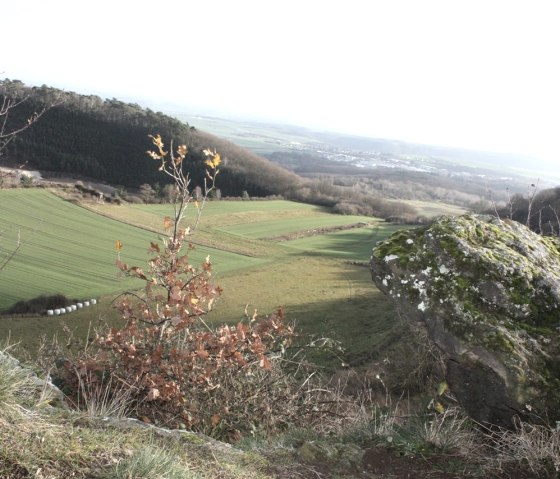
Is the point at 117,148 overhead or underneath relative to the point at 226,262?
overhead

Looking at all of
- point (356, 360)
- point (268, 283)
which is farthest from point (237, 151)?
point (356, 360)

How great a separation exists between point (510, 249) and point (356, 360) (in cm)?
1497

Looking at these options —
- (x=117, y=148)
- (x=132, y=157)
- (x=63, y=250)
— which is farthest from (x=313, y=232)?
(x=117, y=148)

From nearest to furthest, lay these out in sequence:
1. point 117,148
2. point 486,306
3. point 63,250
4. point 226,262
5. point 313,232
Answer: point 486,306
point 63,250
point 226,262
point 313,232
point 117,148

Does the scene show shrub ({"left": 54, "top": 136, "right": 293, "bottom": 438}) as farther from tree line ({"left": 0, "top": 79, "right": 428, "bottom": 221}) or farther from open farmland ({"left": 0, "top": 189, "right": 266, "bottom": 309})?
tree line ({"left": 0, "top": 79, "right": 428, "bottom": 221})

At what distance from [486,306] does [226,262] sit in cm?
4024

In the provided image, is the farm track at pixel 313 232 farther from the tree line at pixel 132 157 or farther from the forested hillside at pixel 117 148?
the forested hillside at pixel 117 148

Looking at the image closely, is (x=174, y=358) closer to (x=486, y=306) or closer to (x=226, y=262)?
(x=486, y=306)

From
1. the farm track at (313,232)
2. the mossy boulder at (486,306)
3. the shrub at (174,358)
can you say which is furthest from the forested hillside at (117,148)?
the mossy boulder at (486,306)

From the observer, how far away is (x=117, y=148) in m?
94.8

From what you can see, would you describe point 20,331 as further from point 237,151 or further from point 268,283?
point 237,151

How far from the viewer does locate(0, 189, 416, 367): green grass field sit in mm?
26953

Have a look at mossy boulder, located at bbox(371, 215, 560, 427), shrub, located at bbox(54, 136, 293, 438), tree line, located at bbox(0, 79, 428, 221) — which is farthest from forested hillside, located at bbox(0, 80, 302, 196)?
mossy boulder, located at bbox(371, 215, 560, 427)

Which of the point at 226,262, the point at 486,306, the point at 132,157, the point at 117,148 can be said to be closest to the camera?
the point at 486,306
